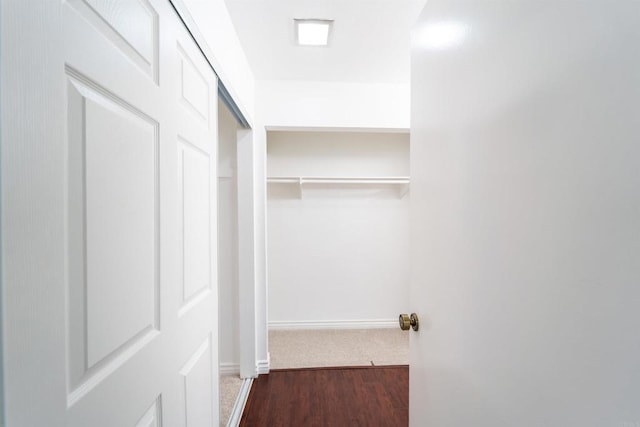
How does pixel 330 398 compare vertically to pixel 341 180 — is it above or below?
below

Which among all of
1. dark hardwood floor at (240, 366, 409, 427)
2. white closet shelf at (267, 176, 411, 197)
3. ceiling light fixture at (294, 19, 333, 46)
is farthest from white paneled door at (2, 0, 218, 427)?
white closet shelf at (267, 176, 411, 197)

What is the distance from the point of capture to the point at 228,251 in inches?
92.2

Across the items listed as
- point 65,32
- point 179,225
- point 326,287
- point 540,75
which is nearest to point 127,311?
point 179,225

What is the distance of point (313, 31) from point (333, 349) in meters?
2.66

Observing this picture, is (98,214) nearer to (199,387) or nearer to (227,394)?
(199,387)

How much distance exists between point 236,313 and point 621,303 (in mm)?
2381

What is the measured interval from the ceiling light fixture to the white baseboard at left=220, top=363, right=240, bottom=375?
2488 millimetres

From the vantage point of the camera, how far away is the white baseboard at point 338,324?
3219 mm

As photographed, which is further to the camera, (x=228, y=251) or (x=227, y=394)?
(x=228, y=251)

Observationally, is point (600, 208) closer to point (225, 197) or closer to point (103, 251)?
point (103, 251)

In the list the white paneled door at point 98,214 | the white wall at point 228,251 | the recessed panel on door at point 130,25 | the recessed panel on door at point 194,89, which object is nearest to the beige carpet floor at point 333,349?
the white wall at point 228,251

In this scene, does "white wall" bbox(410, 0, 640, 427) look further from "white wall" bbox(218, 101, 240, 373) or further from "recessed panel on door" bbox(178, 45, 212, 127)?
"white wall" bbox(218, 101, 240, 373)

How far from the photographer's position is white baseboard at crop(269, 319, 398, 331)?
3.22 m

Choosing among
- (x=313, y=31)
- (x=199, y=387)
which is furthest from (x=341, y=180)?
(x=199, y=387)
